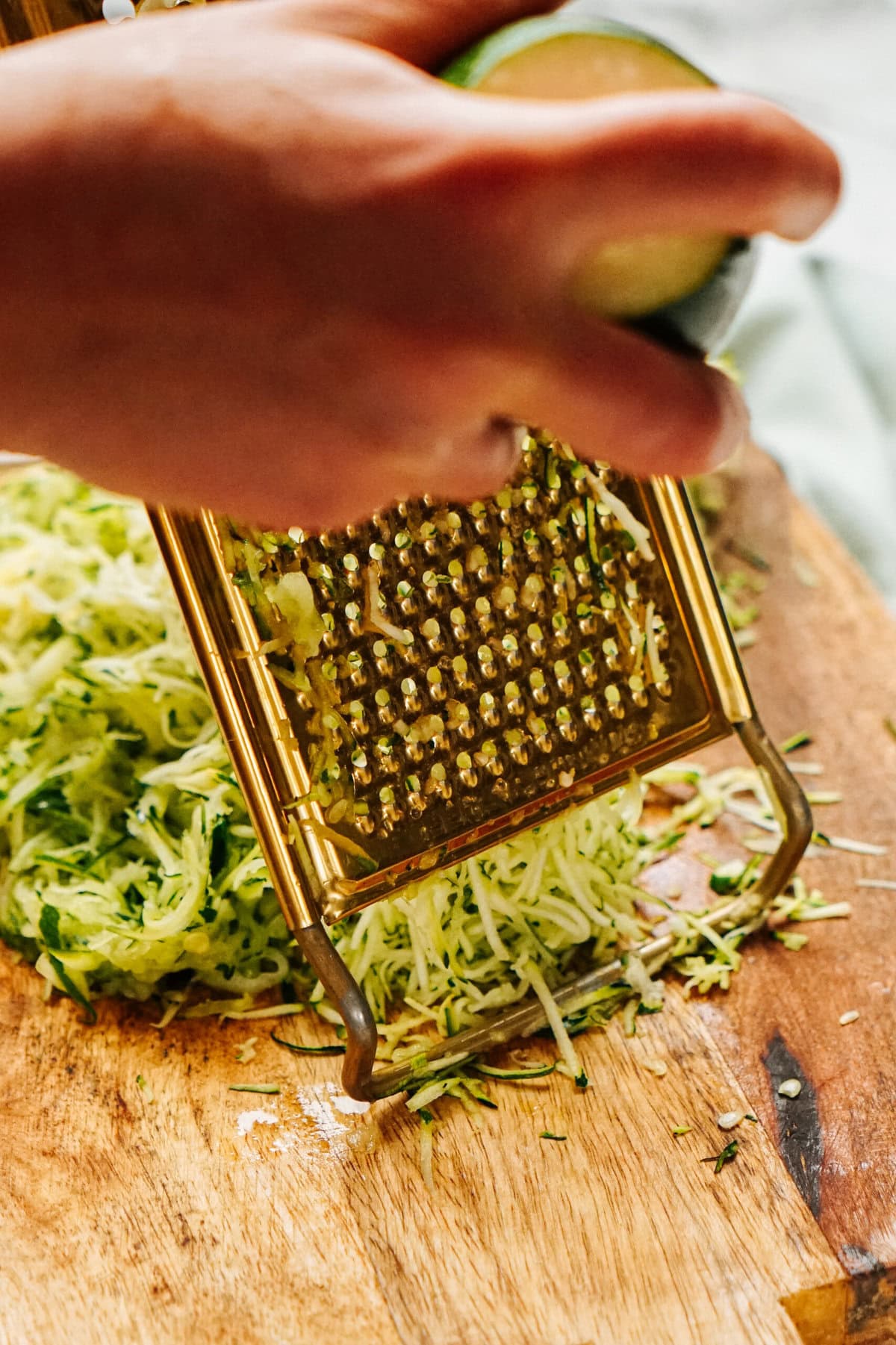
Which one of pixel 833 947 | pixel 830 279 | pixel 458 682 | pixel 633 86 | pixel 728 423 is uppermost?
pixel 633 86

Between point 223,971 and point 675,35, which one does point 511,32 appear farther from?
point 675,35

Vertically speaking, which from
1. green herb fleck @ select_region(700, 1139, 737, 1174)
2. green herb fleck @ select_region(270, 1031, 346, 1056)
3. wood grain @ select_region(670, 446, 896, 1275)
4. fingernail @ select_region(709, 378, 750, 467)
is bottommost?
wood grain @ select_region(670, 446, 896, 1275)

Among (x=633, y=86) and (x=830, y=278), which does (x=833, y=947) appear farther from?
(x=830, y=278)

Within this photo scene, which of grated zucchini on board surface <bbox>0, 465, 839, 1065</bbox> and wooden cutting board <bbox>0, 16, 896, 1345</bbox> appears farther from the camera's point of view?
grated zucchini on board surface <bbox>0, 465, 839, 1065</bbox>

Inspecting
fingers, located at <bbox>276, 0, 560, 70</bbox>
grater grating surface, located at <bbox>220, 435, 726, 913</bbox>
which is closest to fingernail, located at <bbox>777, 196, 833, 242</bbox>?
fingers, located at <bbox>276, 0, 560, 70</bbox>

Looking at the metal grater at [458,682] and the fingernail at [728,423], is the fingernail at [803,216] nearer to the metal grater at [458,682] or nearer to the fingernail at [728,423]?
the fingernail at [728,423]

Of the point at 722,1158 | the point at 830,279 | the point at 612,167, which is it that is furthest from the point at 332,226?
the point at 830,279

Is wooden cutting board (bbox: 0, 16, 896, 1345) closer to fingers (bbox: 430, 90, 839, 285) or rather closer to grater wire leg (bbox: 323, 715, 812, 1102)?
grater wire leg (bbox: 323, 715, 812, 1102)
